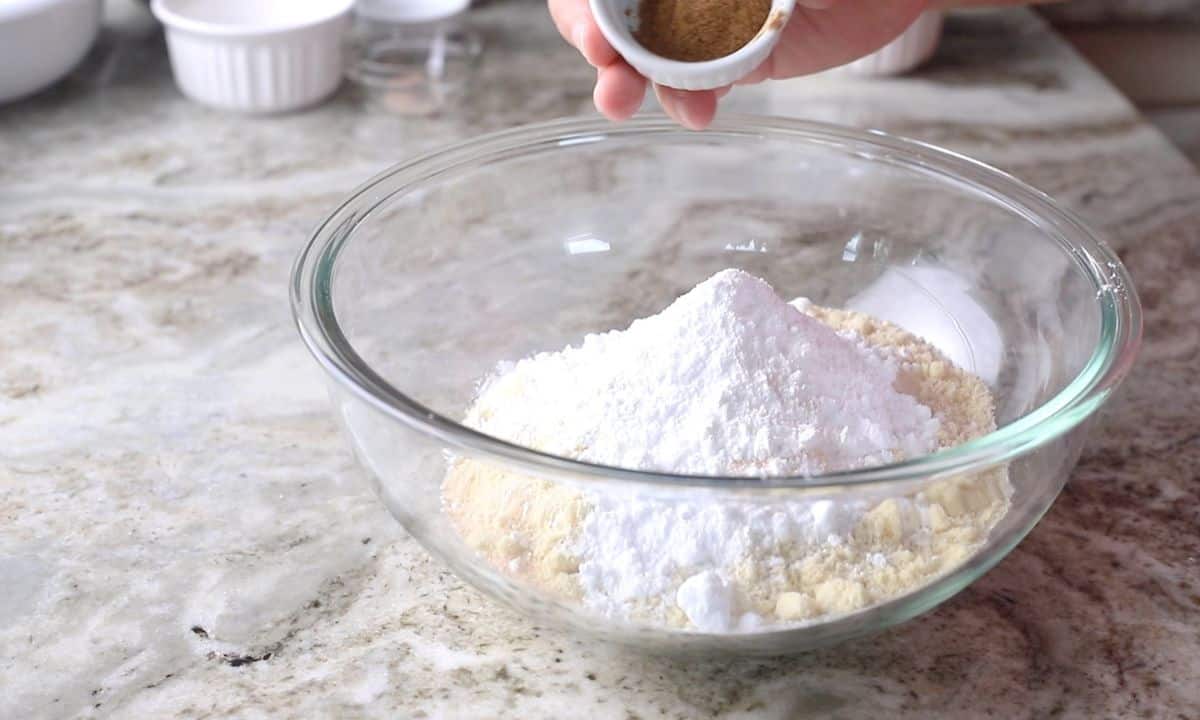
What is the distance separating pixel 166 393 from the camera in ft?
3.41

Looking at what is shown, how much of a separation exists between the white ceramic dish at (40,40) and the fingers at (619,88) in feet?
2.46

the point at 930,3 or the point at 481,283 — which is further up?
the point at 930,3

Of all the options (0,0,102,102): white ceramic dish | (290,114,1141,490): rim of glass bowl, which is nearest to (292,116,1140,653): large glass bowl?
(290,114,1141,490): rim of glass bowl

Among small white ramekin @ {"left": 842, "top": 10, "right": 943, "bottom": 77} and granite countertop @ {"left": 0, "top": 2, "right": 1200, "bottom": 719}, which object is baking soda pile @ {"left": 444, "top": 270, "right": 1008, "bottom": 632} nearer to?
granite countertop @ {"left": 0, "top": 2, "right": 1200, "bottom": 719}

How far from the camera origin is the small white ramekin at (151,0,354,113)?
144cm

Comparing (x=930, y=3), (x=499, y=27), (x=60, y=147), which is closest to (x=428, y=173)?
(x=930, y=3)

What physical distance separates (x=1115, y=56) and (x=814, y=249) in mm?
1177

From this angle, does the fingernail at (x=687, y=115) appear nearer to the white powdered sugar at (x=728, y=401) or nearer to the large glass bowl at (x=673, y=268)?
the large glass bowl at (x=673, y=268)

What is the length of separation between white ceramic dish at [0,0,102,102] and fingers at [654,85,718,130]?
2.53 ft

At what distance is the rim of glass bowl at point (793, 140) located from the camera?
64cm

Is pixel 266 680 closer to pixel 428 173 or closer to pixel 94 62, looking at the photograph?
pixel 428 173

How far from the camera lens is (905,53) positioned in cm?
159

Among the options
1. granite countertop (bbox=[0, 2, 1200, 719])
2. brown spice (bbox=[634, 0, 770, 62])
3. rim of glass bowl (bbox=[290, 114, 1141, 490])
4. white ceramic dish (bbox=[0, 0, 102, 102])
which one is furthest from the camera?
white ceramic dish (bbox=[0, 0, 102, 102])

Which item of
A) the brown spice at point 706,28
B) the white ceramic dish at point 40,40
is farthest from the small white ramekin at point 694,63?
the white ceramic dish at point 40,40
